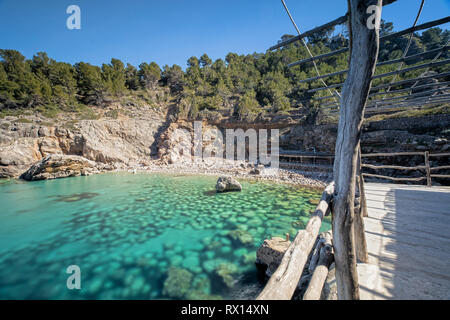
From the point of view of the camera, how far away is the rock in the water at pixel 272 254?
3263 millimetres

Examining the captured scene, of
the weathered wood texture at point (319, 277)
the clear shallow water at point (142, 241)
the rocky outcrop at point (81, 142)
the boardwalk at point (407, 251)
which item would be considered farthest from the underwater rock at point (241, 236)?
the rocky outcrop at point (81, 142)

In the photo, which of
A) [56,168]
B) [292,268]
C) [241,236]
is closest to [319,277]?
[292,268]

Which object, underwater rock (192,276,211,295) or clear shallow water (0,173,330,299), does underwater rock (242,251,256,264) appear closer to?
clear shallow water (0,173,330,299)

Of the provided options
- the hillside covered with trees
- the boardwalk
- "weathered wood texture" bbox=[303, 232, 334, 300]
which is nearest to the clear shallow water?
"weathered wood texture" bbox=[303, 232, 334, 300]

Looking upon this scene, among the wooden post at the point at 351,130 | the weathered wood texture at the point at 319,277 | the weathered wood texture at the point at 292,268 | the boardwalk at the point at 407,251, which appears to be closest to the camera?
the weathered wood texture at the point at 292,268

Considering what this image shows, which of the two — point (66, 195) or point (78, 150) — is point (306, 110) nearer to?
point (66, 195)

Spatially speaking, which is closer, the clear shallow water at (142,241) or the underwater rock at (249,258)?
the clear shallow water at (142,241)

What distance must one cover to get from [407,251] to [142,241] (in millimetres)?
5776

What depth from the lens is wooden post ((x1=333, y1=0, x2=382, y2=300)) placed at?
1339 mm

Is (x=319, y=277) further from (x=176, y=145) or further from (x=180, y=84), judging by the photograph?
(x=180, y=84)

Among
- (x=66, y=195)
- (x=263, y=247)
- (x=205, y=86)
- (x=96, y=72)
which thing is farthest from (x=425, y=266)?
(x=96, y=72)

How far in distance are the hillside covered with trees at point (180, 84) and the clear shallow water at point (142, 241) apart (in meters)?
15.2

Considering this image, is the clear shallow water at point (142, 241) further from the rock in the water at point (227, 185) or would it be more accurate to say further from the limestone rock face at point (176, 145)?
the limestone rock face at point (176, 145)

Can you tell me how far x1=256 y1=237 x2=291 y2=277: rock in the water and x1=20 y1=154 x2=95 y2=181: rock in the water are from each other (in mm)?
18898
